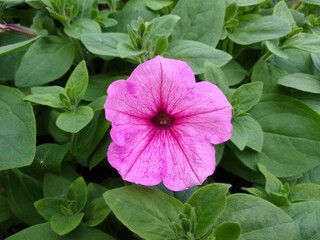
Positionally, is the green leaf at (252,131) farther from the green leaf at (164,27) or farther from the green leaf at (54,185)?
the green leaf at (54,185)

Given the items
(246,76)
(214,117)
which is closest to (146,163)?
(214,117)

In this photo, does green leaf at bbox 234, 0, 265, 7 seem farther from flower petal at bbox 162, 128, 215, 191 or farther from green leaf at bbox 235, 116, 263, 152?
flower petal at bbox 162, 128, 215, 191

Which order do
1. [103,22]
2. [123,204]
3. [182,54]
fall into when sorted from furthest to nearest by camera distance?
[103,22] → [182,54] → [123,204]

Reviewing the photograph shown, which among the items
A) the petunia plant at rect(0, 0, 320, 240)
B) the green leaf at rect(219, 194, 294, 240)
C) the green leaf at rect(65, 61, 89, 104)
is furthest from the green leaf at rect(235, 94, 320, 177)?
the green leaf at rect(65, 61, 89, 104)

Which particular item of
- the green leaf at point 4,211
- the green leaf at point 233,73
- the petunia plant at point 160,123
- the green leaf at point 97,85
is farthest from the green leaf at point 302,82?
the green leaf at point 4,211

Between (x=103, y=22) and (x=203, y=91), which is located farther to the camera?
(x=103, y=22)

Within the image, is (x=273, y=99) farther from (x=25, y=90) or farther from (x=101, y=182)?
(x=25, y=90)

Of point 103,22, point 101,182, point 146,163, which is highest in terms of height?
point 103,22
